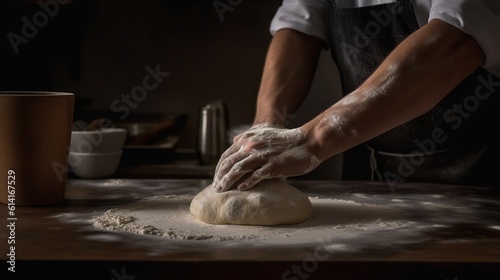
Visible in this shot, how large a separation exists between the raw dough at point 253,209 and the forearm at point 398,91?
140 millimetres

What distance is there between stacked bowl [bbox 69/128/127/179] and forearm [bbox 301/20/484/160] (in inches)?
30.9

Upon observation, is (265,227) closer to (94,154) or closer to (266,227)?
(266,227)

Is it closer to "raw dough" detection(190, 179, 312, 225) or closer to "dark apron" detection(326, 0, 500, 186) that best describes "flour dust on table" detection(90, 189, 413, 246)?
"raw dough" detection(190, 179, 312, 225)

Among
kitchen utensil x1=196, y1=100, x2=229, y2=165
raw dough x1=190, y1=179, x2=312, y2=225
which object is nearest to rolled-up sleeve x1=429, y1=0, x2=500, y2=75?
raw dough x1=190, y1=179, x2=312, y2=225

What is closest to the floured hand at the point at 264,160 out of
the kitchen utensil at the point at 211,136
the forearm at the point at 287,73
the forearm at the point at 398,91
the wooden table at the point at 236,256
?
the forearm at the point at 398,91

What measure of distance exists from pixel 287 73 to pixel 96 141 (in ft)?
2.02

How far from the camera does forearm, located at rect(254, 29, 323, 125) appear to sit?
1723 millimetres

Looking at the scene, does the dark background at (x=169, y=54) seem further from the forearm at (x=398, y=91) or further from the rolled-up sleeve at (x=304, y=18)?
the forearm at (x=398, y=91)

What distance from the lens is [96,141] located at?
183cm

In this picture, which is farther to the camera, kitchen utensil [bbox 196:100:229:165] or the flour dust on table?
kitchen utensil [bbox 196:100:229:165]

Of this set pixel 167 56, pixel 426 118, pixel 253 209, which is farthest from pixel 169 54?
pixel 253 209

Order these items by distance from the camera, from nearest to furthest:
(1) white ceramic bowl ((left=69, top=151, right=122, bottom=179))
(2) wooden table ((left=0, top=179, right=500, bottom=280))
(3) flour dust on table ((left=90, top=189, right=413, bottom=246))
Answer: (2) wooden table ((left=0, top=179, right=500, bottom=280))
(3) flour dust on table ((left=90, top=189, right=413, bottom=246))
(1) white ceramic bowl ((left=69, top=151, right=122, bottom=179))

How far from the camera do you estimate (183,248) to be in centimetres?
96


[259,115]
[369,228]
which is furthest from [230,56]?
[369,228]
